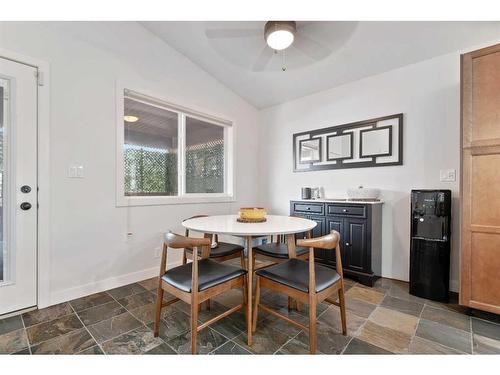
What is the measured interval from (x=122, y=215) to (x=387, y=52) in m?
3.23

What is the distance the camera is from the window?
2.64 m

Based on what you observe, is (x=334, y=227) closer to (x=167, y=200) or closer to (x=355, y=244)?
(x=355, y=244)

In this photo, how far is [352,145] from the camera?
2990mm

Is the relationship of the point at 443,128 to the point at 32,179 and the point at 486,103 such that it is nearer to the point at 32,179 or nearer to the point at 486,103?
the point at 486,103

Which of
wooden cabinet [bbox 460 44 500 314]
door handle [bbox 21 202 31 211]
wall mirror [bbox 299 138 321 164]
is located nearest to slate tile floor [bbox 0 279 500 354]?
wooden cabinet [bbox 460 44 500 314]

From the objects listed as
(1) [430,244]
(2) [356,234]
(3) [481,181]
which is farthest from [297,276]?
(3) [481,181]

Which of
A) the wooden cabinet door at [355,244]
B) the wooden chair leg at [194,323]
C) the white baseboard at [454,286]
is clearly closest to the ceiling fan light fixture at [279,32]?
the wooden cabinet door at [355,244]

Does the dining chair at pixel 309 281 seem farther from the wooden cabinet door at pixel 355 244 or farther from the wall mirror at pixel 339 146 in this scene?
the wall mirror at pixel 339 146

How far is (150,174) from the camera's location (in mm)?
2838

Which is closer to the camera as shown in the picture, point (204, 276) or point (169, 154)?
point (204, 276)

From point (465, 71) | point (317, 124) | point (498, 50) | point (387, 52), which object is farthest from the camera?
point (317, 124)

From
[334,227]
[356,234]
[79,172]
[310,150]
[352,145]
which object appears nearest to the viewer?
[79,172]

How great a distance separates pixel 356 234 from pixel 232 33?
8.17 feet
